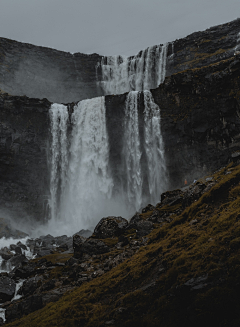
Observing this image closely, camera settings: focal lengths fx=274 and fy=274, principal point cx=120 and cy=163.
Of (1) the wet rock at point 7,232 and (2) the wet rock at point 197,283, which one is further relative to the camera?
(1) the wet rock at point 7,232

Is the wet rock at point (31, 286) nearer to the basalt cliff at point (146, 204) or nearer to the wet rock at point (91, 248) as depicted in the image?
the basalt cliff at point (146, 204)

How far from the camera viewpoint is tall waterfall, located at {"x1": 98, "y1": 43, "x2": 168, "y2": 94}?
165 feet

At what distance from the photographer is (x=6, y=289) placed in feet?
49.0

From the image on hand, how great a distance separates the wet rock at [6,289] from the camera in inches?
570

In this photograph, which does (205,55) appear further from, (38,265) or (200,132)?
(38,265)

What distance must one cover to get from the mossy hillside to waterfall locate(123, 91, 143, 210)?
25716 mm

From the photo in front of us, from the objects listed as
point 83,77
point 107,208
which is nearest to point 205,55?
point 83,77

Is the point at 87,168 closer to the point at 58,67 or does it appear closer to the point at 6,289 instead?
the point at 6,289

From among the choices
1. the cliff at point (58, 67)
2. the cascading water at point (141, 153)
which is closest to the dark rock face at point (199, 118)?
the cascading water at point (141, 153)

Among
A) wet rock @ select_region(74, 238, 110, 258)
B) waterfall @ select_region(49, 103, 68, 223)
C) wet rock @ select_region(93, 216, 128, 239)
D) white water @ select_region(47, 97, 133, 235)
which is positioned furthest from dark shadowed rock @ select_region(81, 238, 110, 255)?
waterfall @ select_region(49, 103, 68, 223)

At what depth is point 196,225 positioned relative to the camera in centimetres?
941

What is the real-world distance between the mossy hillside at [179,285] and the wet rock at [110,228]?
7.70 meters

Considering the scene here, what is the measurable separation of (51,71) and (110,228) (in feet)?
154

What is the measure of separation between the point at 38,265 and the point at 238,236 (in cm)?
1557
